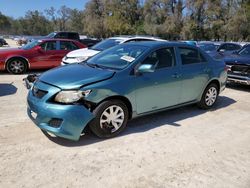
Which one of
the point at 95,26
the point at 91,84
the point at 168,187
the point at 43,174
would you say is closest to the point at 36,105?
the point at 91,84

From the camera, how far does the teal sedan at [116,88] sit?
167 inches

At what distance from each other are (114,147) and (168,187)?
1230mm

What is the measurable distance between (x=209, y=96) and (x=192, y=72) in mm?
1005

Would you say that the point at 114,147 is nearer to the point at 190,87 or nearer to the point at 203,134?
the point at 203,134

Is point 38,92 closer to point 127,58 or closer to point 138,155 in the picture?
point 127,58

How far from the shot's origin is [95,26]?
73.2 metres

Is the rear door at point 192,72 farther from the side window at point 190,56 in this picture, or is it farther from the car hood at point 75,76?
the car hood at point 75,76

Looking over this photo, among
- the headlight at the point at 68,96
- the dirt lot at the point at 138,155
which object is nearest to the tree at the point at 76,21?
the dirt lot at the point at 138,155

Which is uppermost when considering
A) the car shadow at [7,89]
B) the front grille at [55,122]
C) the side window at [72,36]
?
the side window at [72,36]

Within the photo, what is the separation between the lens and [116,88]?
457 cm

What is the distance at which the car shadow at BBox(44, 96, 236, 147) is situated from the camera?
15.0 ft

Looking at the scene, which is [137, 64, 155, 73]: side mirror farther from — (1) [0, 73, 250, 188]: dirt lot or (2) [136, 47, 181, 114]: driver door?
(1) [0, 73, 250, 188]: dirt lot

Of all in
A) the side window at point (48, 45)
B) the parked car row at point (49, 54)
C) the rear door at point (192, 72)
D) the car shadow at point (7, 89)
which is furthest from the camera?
the side window at point (48, 45)

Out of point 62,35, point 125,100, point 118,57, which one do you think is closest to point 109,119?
point 125,100
